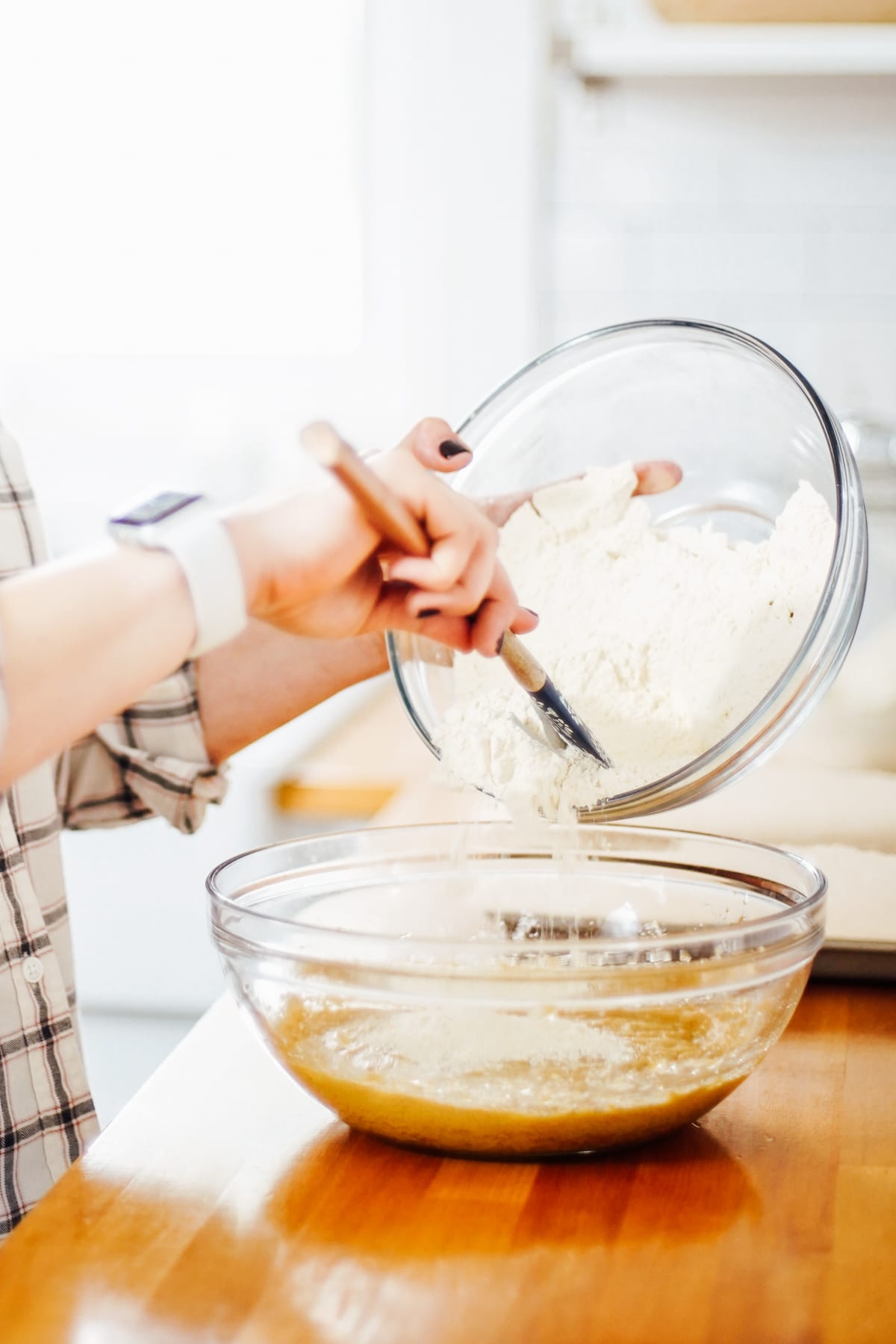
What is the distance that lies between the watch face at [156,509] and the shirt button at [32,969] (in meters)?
0.43

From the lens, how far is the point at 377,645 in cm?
103

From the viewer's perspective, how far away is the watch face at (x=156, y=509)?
56 cm

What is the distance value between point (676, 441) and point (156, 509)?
0.44 meters

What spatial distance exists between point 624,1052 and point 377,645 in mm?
467

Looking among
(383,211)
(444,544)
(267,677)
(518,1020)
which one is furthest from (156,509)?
(383,211)

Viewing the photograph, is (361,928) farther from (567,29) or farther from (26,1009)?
(567,29)

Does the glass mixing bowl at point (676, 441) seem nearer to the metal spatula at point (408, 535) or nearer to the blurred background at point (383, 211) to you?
the metal spatula at point (408, 535)

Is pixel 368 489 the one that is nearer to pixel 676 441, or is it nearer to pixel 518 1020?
pixel 518 1020

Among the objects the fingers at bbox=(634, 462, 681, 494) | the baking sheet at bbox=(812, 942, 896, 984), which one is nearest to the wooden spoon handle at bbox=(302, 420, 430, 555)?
the fingers at bbox=(634, 462, 681, 494)

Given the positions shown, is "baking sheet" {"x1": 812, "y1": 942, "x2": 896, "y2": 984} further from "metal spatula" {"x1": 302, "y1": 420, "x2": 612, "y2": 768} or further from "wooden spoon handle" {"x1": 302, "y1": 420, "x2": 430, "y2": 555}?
"wooden spoon handle" {"x1": 302, "y1": 420, "x2": 430, "y2": 555}

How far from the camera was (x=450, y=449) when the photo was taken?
0.76 metres

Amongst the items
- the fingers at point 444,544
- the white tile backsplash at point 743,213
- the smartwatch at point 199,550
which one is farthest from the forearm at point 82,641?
the white tile backsplash at point 743,213

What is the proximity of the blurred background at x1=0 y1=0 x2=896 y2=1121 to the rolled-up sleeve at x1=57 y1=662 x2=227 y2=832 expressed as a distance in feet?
1.70

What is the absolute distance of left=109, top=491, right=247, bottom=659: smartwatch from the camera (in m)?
0.56
